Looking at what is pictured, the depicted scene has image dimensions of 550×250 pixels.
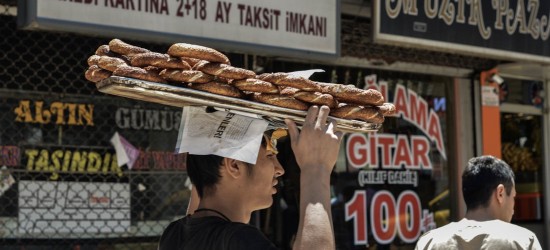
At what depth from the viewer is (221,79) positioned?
7.83ft

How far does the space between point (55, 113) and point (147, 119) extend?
2.51 ft

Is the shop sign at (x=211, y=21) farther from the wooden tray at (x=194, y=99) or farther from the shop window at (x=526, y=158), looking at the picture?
the shop window at (x=526, y=158)

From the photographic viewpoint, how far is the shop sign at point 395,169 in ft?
25.8

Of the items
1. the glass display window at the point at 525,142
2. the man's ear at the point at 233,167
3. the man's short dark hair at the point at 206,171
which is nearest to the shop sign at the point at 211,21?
the man's short dark hair at the point at 206,171

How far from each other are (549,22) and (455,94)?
4.31 feet

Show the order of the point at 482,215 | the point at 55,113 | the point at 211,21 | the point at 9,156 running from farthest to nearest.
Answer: the point at 55,113, the point at 9,156, the point at 211,21, the point at 482,215

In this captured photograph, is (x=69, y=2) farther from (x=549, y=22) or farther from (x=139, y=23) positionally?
(x=549, y=22)

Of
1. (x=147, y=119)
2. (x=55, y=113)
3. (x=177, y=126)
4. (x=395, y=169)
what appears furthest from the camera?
(x=395, y=169)

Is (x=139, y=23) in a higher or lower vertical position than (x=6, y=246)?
higher

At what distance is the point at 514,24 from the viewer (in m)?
7.45

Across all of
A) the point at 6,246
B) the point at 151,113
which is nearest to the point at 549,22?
the point at 151,113

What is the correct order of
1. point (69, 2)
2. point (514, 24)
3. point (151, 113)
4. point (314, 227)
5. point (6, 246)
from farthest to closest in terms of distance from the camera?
point (514, 24) < point (151, 113) < point (6, 246) < point (69, 2) < point (314, 227)

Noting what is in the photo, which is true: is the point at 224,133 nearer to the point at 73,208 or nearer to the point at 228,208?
the point at 228,208

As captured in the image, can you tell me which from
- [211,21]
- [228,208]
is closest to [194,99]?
[228,208]
